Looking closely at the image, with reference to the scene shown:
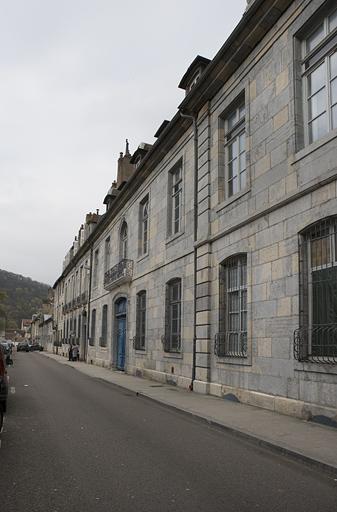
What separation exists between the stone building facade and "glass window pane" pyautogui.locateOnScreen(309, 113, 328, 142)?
0.13 feet

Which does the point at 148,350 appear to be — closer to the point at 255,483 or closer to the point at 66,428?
the point at 66,428

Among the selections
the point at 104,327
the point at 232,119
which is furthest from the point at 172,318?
the point at 104,327

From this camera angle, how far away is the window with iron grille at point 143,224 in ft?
69.1

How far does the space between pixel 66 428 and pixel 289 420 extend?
12.5 ft

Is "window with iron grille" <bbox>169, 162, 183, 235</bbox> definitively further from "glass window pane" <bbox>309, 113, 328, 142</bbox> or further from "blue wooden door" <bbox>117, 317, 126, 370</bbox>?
"blue wooden door" <bbox>117, 317, 126, 370</bbox>

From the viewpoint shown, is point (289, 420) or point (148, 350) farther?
point (148, 350)

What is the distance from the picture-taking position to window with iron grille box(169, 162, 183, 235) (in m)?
17.2

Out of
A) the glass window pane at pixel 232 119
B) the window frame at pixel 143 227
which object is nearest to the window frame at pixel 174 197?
the window frame at pixel 143 227

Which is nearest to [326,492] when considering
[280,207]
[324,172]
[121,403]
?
[324,172]

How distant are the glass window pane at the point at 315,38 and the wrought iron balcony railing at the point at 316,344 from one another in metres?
5.53

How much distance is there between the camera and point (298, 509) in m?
4.52

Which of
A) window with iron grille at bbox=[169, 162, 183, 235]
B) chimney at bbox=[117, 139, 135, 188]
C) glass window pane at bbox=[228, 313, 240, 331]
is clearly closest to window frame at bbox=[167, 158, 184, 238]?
window with iron grille at bbox=[169, 162, 183, 235]

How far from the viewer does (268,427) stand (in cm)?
812

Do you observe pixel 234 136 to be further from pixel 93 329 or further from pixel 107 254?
pixel 93 329
